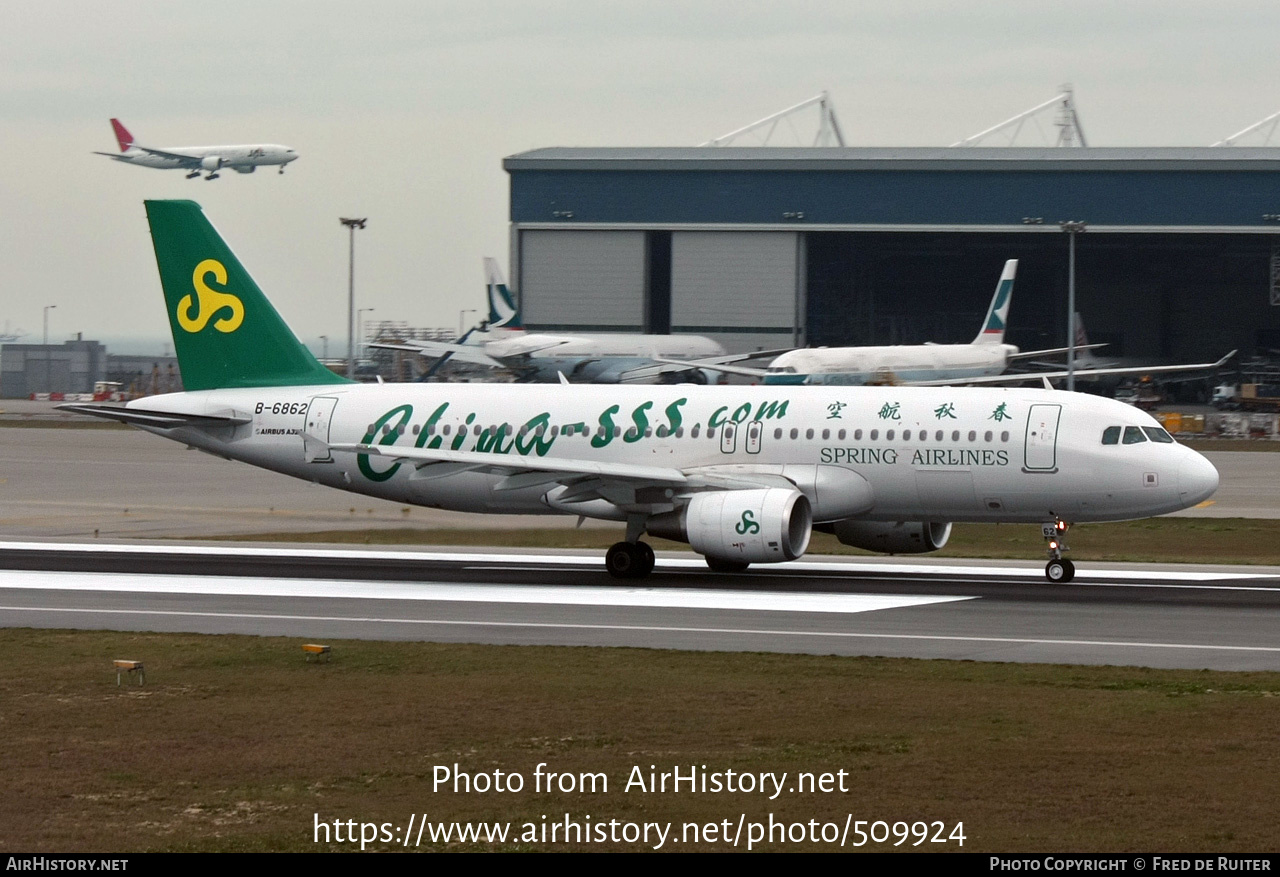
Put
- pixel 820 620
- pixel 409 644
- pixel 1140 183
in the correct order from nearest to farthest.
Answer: pixel 409 644, pixel 820 620, pixel 1140 183

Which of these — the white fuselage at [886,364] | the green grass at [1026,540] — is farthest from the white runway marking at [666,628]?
the white fuselage at [886,364]

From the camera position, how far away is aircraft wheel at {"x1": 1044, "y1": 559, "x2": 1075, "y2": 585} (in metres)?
32.8

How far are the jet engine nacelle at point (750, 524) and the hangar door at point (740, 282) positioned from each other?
260 ft

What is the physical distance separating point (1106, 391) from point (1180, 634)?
93651mm

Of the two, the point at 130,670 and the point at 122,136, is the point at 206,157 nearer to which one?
Result: the point at 122,136

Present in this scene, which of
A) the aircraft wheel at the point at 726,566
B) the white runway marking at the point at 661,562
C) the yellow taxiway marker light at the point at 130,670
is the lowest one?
the white runway marking at the point at 661,562

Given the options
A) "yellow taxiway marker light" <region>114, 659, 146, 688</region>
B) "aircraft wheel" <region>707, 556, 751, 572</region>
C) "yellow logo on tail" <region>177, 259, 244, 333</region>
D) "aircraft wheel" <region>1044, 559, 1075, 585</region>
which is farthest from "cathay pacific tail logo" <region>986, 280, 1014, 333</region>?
"yellow taxiway marker light" <region>114, 659, 146, 688</region>

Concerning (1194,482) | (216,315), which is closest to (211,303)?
(216,315)

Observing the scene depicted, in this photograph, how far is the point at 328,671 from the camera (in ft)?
70.5

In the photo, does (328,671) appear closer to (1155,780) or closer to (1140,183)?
(1155,780)

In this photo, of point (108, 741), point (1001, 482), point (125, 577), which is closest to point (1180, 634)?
point (1001, 482)

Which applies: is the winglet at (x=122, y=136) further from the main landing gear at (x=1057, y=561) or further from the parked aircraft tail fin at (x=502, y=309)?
the main landing gear at (x=1057, y=561)

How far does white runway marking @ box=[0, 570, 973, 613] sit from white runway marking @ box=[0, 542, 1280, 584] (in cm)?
460

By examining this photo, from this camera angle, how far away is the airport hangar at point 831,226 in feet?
341
